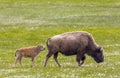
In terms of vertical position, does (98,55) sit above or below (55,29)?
above

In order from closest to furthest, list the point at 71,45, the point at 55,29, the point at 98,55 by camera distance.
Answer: the point at 71,45
the point at 98,55
the point at 55,29

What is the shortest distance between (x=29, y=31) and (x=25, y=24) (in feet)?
24.0

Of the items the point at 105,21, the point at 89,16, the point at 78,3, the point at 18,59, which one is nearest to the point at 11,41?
the point at 18,59

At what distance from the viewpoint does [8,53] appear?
3047 cm

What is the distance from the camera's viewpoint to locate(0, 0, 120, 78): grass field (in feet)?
64.4

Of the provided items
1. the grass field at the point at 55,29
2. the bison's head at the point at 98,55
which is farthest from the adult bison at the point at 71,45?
the grass field at the point at 55,29

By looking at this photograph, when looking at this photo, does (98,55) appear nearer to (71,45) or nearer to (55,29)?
(71,45)

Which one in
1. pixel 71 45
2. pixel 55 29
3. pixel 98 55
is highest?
pixel 71 45

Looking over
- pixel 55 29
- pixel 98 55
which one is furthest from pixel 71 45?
pixel 55 29

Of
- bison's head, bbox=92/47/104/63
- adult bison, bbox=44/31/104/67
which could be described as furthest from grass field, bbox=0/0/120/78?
adult bison, bbox=44/31/104/67

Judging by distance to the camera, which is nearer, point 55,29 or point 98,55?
point 98,55

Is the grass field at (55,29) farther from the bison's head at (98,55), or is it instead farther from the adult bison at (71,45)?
the adult bison at (71,45)

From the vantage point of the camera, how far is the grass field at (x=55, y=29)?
19625 mm

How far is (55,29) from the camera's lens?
42656 millimetres
